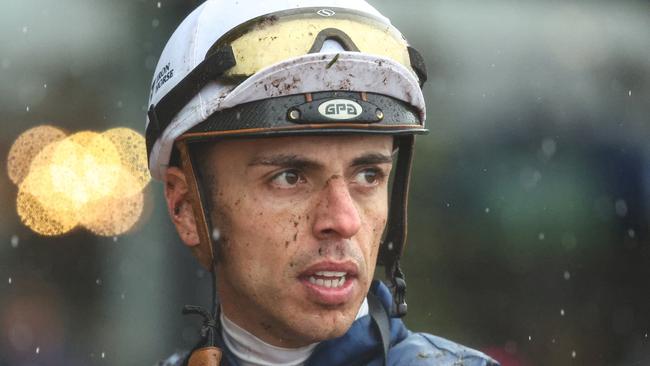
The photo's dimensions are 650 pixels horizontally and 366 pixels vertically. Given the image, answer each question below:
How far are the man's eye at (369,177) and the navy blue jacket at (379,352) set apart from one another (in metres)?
0.46

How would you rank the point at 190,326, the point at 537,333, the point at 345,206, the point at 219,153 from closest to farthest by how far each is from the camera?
the point at 345,206
the point at 219,153
the point at 190,326
the point at 537,333

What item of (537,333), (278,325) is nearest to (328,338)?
(278,325)

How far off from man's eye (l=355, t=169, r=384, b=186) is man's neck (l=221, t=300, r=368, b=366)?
1.43 feet

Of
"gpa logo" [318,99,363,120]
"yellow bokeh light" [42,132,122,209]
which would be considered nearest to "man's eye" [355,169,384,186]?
"gpa logo" [318,99,363,120]

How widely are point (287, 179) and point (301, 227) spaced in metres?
0.16

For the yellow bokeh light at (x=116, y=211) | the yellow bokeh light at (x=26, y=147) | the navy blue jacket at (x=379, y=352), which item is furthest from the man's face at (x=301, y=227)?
the yellow bokeh light at (x=26, y=147)

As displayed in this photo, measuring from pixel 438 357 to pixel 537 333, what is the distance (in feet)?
20.1

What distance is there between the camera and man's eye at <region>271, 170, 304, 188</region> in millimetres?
3004

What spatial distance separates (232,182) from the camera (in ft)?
10.1

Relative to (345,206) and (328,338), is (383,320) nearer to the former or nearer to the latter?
(328,338)

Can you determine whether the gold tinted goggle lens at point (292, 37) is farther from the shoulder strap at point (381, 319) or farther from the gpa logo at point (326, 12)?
the shoulder strap at point (381, 319)

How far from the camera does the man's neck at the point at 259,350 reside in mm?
3154

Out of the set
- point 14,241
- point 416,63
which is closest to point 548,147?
point 14,241

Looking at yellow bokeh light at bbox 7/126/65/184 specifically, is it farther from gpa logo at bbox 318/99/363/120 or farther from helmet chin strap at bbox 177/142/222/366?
gpa logo at bbox 318/99/363/120
